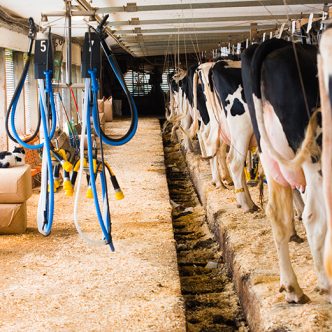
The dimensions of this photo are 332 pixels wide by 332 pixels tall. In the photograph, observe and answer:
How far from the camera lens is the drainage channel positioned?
4.36m

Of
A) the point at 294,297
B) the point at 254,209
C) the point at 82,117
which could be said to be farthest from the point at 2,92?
the point at 294,297

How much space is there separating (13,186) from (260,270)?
2488 millimetres

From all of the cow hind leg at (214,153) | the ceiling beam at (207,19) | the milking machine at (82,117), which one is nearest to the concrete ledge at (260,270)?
the cow hind leg at (214,153)

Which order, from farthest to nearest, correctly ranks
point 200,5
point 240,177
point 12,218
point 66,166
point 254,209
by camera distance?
point 200,5
point 240,177
point 254,209
point 12,218
point 66,166

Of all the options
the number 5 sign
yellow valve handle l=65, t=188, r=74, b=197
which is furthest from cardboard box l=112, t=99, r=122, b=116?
the number 5 sign

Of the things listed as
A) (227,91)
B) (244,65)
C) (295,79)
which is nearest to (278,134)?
(295,79)

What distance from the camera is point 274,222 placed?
3.87 m

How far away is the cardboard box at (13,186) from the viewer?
5938 millimetres

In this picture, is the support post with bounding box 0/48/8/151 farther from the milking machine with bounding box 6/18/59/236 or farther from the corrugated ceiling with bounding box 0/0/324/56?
the milking machine with bounding box 6/18/59/236

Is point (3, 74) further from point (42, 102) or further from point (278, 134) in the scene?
point (278, 134)

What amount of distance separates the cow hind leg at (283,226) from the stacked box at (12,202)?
9.13 ft

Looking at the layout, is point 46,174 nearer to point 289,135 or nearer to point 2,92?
point 289,135

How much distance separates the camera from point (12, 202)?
600 cm

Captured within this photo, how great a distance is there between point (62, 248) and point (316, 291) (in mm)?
2386
